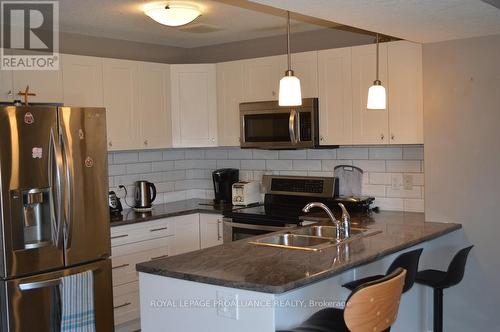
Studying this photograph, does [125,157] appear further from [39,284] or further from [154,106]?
[39,284]

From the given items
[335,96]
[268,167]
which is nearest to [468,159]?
[335,96]

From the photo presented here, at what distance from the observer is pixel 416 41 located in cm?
401

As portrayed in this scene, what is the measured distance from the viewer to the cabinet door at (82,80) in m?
4.48

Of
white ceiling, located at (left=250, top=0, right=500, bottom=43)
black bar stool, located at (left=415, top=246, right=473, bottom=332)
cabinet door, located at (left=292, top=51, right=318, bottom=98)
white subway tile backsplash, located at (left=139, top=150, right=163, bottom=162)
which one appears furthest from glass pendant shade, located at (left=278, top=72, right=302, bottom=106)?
white subway tile backsplash, located at (left=139, top=150, right=163, bottom=162)

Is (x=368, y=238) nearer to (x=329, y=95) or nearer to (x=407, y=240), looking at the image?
(x=407, y=240)

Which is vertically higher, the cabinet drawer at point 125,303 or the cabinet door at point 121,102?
the cabinet door at point 121,102

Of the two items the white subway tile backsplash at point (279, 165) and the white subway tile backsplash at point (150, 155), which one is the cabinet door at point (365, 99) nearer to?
the white subway tile backsplash at point (279, 165)

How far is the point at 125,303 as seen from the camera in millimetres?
4637

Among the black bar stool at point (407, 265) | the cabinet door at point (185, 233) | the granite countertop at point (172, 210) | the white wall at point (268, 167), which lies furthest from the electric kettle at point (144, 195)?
the black bar stool at point (407, 265)

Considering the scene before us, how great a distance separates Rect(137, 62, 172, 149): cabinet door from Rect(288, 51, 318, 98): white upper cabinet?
1.20 meters

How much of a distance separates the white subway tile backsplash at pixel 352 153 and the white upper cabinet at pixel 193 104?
1138 millimetres

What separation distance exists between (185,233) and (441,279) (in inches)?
93.8

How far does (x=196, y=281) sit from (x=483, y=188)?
217 centimetres

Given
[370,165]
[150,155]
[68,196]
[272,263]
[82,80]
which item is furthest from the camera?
[150,155]
